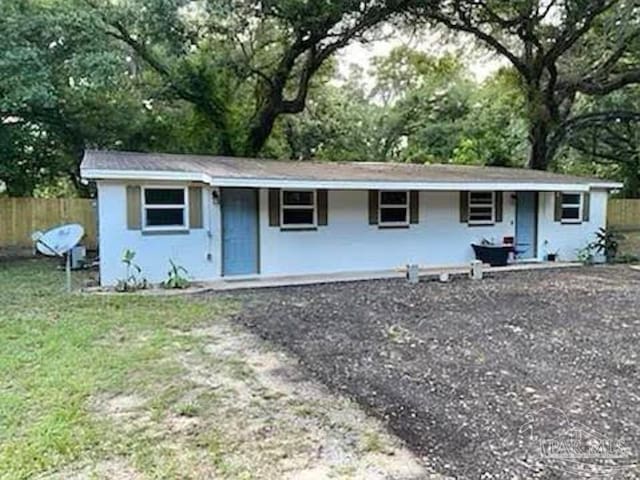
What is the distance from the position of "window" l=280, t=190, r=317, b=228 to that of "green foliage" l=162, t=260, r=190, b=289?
2.36 meters

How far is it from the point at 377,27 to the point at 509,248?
7.90 m

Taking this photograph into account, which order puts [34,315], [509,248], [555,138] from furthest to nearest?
[555,138]
[509,248]
[34,315]

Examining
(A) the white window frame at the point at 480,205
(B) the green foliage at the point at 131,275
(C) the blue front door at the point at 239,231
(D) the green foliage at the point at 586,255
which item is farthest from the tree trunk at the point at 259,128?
(D) the green foliage at the point at 586,255

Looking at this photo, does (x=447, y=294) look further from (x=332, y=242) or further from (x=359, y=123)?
(x=359, y=123)

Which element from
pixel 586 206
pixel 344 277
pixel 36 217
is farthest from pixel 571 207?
pixel 36 217

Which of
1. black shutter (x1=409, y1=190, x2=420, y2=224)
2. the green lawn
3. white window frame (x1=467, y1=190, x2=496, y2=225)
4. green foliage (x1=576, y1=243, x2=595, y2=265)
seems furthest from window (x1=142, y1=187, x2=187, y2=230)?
green foliage (x1=576, y1=243, x2=595, y2=265)

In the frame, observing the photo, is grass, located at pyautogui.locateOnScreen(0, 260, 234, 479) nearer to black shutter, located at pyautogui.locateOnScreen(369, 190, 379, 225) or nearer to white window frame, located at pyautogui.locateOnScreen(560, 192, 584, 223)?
black shutter, located at pyautogui.locateOnScreen(369, 190, 379, 225)

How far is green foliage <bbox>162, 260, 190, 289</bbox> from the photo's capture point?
1029 centimetres

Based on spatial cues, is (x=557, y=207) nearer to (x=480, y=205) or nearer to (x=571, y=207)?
(x=571, y=207)

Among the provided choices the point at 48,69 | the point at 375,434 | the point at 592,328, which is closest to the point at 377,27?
the point at 48,69

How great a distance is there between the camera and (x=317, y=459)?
3.64m

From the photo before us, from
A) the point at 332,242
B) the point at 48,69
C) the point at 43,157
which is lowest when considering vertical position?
the point at 332,242

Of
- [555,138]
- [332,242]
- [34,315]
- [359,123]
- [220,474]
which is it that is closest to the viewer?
[220,474]

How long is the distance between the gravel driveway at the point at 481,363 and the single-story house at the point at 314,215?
6.00ft
